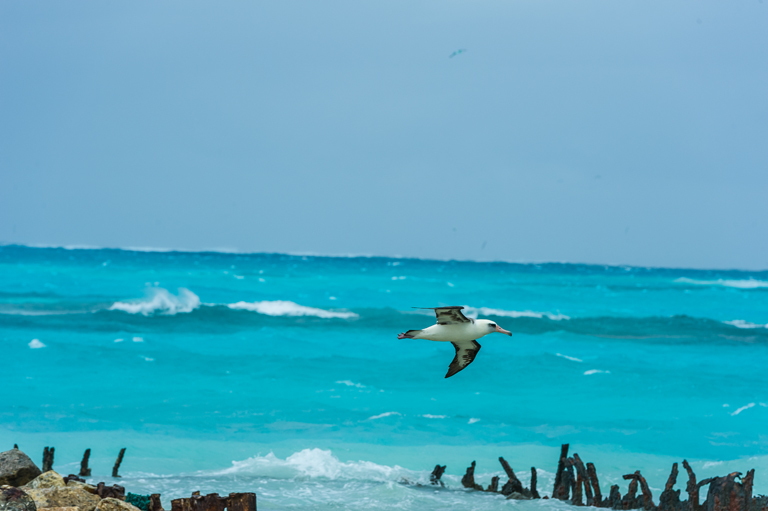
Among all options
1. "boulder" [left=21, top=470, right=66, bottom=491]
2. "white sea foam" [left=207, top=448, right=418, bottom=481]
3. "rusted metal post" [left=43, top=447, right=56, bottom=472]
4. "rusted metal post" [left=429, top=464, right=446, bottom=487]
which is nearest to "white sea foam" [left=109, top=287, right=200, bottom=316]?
"white sea foam" [left=207, top=448, right=418, bottom=481]

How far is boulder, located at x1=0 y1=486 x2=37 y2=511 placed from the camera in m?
8.10

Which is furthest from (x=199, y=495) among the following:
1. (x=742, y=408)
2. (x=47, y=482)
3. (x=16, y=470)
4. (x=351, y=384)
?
(x=742, y=408)

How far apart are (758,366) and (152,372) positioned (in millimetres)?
27159

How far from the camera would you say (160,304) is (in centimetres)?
4478

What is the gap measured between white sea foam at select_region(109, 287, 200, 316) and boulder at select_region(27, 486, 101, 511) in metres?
33.2

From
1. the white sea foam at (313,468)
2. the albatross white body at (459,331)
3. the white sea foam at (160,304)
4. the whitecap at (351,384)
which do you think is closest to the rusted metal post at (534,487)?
the white sea foam at (313,468)

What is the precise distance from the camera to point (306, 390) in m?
26.2

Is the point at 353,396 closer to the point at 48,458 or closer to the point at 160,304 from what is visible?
the point at 48,458

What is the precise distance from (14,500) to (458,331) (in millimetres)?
5588

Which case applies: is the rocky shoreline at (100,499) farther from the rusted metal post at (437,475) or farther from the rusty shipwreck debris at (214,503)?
the rusted metal post at (437,475)

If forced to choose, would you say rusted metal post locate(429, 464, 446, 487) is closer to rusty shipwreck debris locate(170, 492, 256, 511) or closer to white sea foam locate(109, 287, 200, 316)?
rusty shipwreck debris locate(170, 492, 256, 511)

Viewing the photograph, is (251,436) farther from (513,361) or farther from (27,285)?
(27,285)

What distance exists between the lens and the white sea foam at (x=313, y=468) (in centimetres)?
1647

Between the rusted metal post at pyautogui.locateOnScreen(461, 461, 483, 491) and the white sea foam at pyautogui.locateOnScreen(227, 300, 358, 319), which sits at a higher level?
the white sea foam at pyautogui.locateOnScreen(227, 300, 358, 319)
